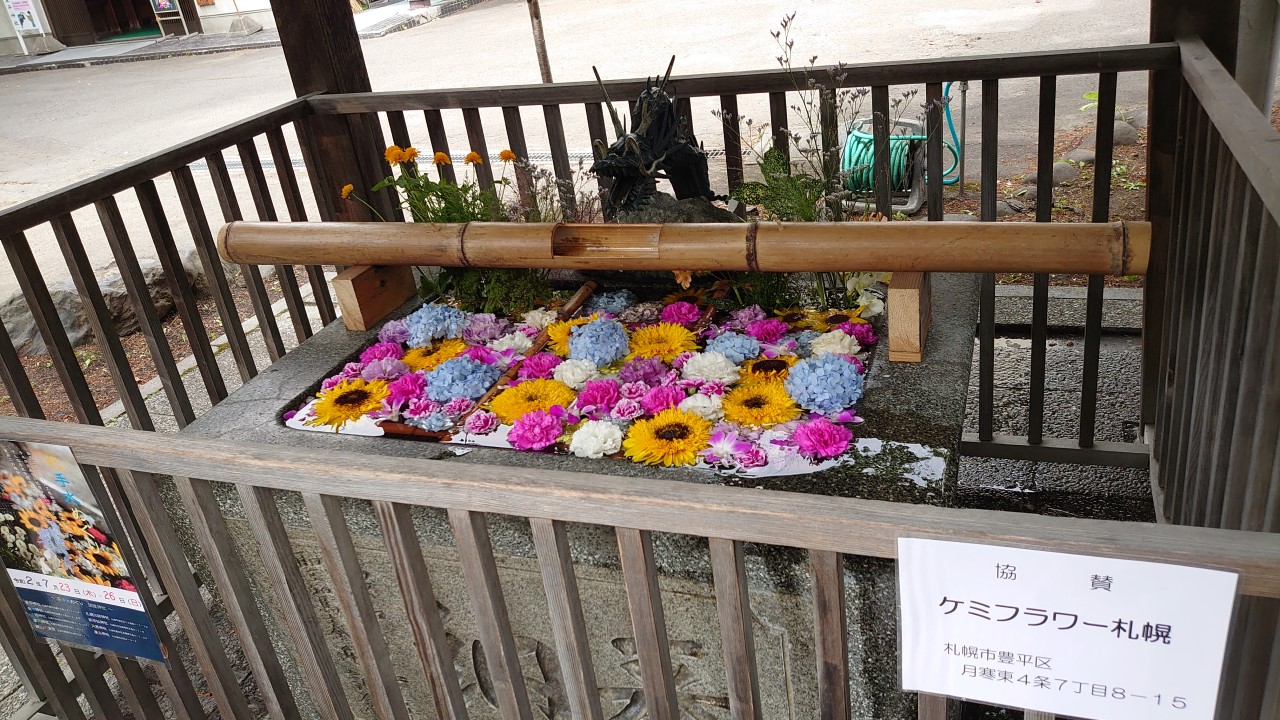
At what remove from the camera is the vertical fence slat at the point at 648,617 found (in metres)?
1.38

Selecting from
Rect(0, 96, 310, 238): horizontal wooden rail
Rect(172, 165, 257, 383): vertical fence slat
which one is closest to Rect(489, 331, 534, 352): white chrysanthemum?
Rect(172, 165, 257, 383): vertical fence slat

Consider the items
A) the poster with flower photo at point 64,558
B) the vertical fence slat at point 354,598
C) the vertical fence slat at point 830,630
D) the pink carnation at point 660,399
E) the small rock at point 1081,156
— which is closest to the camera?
the vertical fence slat at point 830,630

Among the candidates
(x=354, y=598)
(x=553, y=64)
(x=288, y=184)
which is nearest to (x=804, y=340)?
(x=354, y=598)

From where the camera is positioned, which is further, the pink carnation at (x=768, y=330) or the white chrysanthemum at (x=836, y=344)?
the pink carnation at (x=768, y=330)

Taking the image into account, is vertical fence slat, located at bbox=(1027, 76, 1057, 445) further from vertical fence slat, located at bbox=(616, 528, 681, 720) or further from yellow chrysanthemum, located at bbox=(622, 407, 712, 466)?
vertical fence slat, located at bbox=(616, 528, 681, 720)

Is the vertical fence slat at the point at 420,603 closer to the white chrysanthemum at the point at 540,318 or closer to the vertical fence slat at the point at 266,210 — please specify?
the white chrysanthemum at the point at 540,318

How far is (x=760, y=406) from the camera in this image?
7.97 ft

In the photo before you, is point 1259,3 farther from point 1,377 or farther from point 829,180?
point 1,377

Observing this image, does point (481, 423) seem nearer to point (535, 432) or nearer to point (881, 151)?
point (535, 432)

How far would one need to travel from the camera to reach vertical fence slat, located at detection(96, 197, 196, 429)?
2943mm

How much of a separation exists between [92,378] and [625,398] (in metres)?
4.84

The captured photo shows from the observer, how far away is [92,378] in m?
6.01

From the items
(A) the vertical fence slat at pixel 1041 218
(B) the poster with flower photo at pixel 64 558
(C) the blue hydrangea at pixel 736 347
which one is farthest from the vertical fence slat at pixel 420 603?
(A) the vertical fence slat at pixel 1041 218

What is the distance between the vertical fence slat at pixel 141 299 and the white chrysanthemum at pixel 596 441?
4.65 feet
